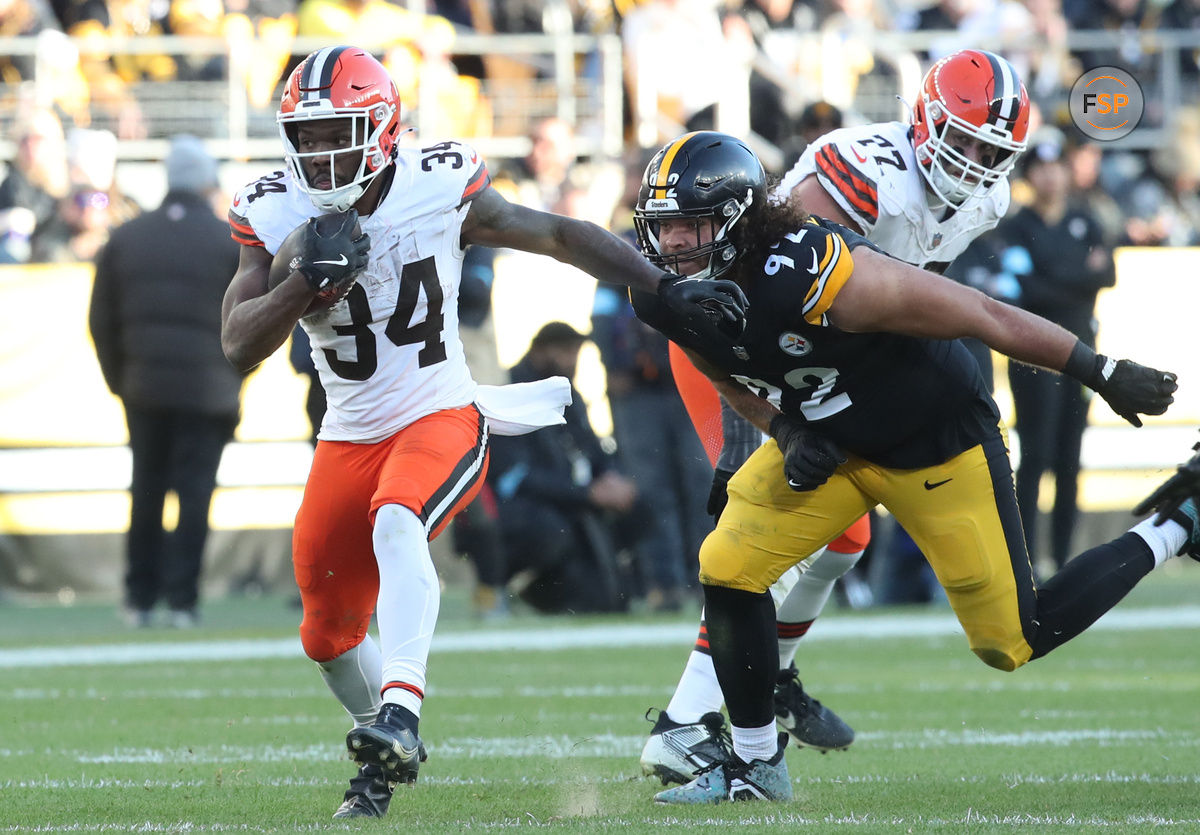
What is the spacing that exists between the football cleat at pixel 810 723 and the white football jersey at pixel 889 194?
120 cm

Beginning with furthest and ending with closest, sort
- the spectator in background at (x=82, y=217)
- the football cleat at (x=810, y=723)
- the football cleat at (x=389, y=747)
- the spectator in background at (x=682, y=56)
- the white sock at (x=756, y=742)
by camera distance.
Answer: the spectator in background at (x=682, y=56), the spectator in background at (x=82, y=217), the football cleat at (x=810, y=723), the white sock at (x=756, y=742), the football cleat at (x=389, y=747)

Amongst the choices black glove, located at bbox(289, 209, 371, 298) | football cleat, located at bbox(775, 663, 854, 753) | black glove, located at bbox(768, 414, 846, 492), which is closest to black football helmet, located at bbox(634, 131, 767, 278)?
black glove, located at bbox(768, 414, 846, 492)

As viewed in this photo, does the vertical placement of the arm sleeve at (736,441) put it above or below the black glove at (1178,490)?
below

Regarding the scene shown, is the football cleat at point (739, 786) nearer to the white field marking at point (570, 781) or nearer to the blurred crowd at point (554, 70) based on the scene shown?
the white field marking at point (570, 781)

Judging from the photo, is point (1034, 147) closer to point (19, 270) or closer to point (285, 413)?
point (285, 413)

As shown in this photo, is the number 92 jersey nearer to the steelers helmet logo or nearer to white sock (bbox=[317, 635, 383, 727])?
the steelers helmet logo

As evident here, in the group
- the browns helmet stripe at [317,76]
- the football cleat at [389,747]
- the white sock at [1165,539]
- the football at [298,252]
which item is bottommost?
the football cleat at [389,747]

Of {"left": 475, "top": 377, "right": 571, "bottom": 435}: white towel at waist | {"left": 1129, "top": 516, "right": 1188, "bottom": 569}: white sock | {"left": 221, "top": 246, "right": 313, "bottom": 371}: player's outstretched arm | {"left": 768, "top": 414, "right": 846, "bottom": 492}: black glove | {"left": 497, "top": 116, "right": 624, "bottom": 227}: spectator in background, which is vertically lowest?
{"left": 497, "top": 116, "right": 624, "bottom": 227}: spectator in background

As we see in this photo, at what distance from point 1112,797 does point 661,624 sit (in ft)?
15.4

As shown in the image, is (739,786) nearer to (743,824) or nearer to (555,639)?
(743,824)

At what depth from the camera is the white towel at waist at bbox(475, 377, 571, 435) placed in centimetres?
457

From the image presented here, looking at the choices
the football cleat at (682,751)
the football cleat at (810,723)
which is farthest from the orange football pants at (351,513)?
the football cleat at (810,723)

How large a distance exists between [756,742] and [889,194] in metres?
1.47
